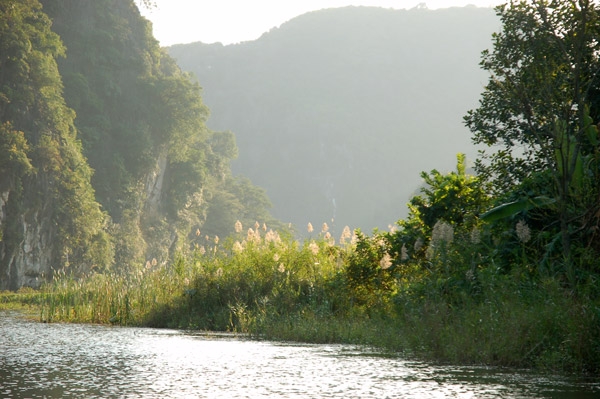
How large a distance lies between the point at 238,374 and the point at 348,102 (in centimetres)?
13072

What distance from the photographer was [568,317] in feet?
25.1

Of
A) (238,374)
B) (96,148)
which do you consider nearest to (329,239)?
(238,374)

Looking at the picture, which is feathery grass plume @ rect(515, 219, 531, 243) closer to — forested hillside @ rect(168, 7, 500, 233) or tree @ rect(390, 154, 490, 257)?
tree @ rect(390, 154, 490, 257)

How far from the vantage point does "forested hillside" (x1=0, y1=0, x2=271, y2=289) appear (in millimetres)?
34500

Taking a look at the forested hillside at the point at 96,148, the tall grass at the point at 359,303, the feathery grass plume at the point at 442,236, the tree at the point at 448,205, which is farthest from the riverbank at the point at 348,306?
the forested hillside at the point at 96,148

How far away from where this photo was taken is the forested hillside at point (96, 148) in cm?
3450

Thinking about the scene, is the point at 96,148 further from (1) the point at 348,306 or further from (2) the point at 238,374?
(2) the point at 238,374

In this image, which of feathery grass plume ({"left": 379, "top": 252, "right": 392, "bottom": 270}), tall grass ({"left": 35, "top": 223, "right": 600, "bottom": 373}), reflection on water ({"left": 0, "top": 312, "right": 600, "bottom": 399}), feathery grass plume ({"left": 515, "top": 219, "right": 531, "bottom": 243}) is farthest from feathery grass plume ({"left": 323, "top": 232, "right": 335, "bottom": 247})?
feathery grass plume ({"left": 515, "top": 219, "right": 531, "bottom": 243})

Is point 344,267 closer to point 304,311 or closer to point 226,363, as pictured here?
point 304,311

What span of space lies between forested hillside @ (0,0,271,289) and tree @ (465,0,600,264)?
2007cm

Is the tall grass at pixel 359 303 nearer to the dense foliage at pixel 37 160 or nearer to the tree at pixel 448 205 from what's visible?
the tree at pixel 448 205

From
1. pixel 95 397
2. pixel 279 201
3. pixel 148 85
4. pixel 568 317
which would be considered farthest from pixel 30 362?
pixel 279 201

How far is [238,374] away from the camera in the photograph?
7.51m

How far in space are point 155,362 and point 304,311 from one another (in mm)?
5565
